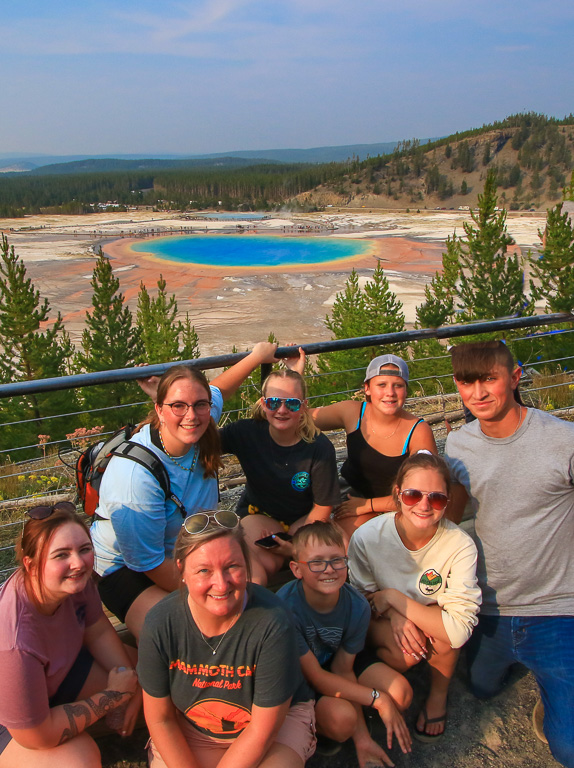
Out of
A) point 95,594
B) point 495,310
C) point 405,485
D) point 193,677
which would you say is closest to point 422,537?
point 405,485

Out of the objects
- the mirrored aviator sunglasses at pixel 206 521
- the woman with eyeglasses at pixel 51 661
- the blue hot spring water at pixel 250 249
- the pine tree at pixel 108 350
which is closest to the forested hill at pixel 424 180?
the blue hot spring water at pixel 250 249

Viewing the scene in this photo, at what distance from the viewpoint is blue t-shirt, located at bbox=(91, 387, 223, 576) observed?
203cm

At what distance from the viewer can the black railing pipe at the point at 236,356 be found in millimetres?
2452

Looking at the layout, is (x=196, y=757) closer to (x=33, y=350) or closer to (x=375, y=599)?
(x=375, y=599)

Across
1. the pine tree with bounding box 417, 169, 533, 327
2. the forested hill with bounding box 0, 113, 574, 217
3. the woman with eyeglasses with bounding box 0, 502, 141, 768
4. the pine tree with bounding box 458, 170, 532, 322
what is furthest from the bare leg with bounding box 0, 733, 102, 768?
the forested hill with bounding box 0, 113, 574, 217

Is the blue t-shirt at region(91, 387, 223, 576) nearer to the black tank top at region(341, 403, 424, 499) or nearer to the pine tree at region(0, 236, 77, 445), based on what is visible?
the black tank top at region(341, 403, 424, 499)

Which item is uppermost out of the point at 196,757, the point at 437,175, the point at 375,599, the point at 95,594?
the point at 437,175

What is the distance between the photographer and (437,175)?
75875mm

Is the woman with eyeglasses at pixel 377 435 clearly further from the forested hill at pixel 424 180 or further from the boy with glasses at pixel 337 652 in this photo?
the forested hill at pixel 424 180

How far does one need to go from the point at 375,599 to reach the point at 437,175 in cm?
8094

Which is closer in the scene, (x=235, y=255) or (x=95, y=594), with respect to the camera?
(x=95, y=594)

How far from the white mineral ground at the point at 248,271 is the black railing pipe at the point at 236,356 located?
68.9ft

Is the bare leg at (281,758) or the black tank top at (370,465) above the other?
the black tank top at (370,465)

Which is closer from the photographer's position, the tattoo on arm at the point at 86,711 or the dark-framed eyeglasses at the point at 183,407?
the tattoo on arm at the point at 86,711
